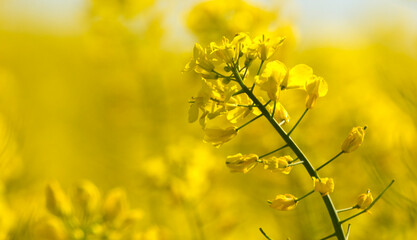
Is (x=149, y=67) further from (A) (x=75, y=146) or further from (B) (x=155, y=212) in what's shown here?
(A) (x=75, y=146)

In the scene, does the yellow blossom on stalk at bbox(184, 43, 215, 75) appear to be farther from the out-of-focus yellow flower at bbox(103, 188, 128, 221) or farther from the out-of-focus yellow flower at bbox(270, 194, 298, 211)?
the out-of-focus yellow flower at bbox(103, 188, 128, 221)

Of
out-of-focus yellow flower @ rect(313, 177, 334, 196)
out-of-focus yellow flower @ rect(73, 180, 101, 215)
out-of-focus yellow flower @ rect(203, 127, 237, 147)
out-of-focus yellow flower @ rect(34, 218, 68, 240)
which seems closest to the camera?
out-of-focus yellow flower @ rect(313, 177, 334, 196)

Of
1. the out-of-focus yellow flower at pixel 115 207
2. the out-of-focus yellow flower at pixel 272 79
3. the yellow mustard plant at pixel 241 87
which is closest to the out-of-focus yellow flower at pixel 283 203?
the yellow mustard plant at pixel 241 87

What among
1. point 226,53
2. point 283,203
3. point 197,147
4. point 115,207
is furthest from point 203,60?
point 197,147

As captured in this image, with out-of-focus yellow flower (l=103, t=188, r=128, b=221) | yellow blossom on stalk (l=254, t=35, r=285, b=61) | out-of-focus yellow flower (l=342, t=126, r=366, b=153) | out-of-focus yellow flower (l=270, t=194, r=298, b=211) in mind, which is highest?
out-of-focus yellow flower (l=103, t=188, r=128, b=221)

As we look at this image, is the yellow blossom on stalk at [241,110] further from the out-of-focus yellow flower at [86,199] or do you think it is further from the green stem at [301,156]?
the out-of-focus yellow flower at [86,199]

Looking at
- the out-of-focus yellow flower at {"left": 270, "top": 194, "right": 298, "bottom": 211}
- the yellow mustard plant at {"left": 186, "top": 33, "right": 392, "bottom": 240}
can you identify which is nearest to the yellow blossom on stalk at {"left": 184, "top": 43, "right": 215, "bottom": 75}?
the yellow mustard plant at {"left": 186, "top": 33, "right": 392, "bottom": 240}

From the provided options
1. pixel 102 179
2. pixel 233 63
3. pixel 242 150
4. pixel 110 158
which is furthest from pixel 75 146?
pixel 233 63
